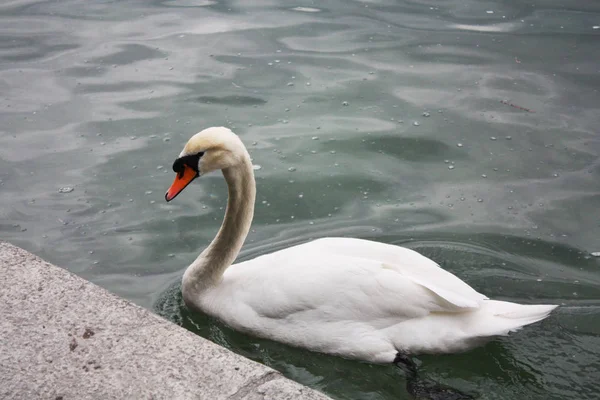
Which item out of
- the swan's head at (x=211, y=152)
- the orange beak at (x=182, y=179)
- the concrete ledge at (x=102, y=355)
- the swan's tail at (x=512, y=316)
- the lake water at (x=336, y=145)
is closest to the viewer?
the concrete ledge at (x=102, y=355)

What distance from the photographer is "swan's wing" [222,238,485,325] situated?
3.93 meters

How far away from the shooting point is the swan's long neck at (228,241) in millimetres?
4388

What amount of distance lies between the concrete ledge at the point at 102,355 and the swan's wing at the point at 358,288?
1.04m

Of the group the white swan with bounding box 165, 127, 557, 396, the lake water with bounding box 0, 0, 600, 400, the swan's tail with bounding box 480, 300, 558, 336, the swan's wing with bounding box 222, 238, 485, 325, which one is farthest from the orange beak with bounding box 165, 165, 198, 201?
the swan's tail with bounding box 480, 300, 558, 336

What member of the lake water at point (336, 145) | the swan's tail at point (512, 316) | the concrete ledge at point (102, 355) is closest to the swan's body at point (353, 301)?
the swan's tail at point (512, 316)

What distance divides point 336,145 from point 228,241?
2320 mm

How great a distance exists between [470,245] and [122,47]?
16.7 feet

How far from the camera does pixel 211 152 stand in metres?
4.22

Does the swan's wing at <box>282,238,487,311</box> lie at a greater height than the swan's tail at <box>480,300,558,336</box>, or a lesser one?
greater

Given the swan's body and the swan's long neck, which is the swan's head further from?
the swan's long neck

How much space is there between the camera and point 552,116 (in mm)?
6832

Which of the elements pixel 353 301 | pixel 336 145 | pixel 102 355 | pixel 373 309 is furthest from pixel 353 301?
pixel 336 145

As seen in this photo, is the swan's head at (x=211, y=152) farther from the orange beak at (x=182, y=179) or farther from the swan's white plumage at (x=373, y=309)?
the swan's white plumage at (x=373, y=309)

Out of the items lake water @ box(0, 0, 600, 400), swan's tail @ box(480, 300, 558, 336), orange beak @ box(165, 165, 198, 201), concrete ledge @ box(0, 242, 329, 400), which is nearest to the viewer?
concrete ledge @ box(0, 242, 329, 400)
